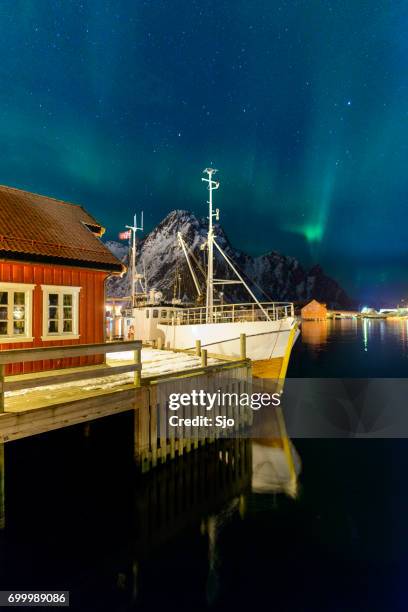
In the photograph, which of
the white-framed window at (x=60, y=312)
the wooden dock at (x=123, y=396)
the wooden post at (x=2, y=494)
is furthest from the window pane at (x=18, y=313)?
the wooden post at (x=2, y=494)

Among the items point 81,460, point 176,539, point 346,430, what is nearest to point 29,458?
point 81,460

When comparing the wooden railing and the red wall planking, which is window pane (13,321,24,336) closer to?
the red wall planking

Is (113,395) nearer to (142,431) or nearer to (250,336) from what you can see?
(142,431)

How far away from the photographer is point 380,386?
30.8 m

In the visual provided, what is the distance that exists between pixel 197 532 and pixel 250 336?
40.4 ft

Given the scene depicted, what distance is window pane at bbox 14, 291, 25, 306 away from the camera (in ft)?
40.1

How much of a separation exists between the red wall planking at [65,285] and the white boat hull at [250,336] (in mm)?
8524

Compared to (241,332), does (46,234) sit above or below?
above

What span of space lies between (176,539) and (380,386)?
26.8 m

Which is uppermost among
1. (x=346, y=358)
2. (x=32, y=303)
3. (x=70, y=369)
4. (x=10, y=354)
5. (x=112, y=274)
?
(x=112, y=274)

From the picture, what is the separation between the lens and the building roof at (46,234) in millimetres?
12148

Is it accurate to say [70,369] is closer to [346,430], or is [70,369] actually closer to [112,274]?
[112,274]

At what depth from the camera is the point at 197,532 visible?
30.7 ft

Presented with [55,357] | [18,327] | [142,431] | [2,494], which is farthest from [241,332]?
[2,494]
